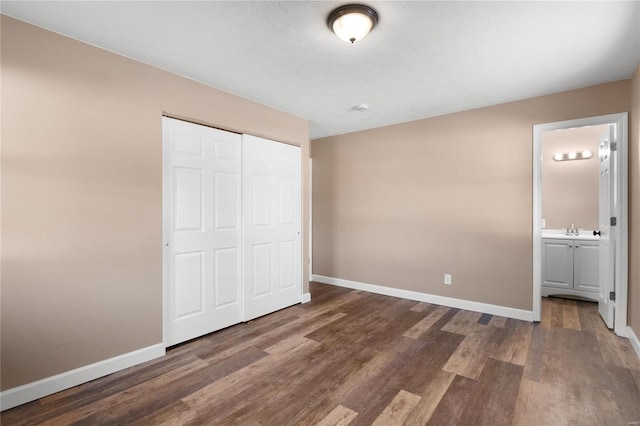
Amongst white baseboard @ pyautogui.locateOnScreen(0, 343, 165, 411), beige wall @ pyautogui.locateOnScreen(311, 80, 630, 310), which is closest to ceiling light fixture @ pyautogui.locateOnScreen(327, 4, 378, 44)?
beige wall @ pyautogui.locateOnScreen(311, 80, 630, 310)

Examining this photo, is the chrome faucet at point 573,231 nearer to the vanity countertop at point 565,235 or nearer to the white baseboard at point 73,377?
the vanity countertop at point 565,235

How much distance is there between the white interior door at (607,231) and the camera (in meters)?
3.08

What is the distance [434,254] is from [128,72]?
3.98 meters

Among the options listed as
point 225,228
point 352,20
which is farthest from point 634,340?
point 225,228

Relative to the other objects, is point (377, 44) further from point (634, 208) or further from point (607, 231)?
point (607, 231)

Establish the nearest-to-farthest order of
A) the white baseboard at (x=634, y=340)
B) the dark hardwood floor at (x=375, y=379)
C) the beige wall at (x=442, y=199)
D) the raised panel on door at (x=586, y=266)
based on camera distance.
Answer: the dark hardwood floor at (x=375, y=379)
the white baseboard at (x=634, y=340)
the beige wall at (x=442, y=199)
the raised panel on door at (x=586, y=266)

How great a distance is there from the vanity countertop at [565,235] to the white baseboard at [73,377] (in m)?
5.20

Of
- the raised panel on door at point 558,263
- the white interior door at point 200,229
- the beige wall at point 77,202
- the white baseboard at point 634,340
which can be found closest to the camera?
the beige wall at point 77,202

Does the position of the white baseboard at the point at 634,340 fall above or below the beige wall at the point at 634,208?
below

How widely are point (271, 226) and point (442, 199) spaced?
7.62ft

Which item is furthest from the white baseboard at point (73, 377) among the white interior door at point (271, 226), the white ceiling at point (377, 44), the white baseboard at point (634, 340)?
the white baseboard at point (634, 340)

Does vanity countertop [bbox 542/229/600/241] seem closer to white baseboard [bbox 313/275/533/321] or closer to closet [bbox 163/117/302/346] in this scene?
white baseboard [bbox 313/275/533/321]

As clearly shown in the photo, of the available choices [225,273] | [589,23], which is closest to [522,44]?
[589,23]

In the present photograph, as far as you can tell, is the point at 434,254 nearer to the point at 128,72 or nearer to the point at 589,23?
the point at 589,23
